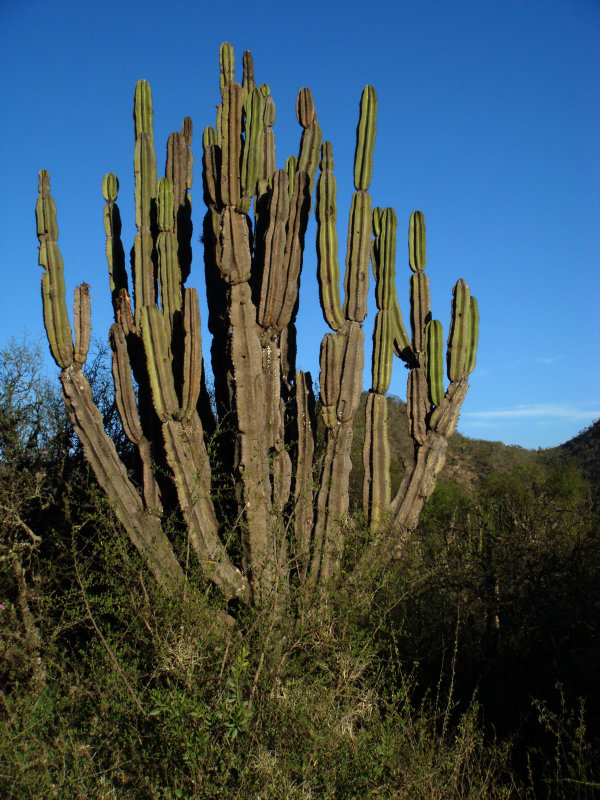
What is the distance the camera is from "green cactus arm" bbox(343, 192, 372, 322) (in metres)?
7.57

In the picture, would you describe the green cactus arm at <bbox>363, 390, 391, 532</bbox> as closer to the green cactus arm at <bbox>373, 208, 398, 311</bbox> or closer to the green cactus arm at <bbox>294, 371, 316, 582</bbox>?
the green cactus arm at <bbox>294, 371, 316, 582</bbox>

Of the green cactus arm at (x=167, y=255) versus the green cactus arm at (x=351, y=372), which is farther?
the green cactus arm at (x=167, y=255)

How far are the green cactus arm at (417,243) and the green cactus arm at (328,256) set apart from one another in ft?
3.92

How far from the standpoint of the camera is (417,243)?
8305mm

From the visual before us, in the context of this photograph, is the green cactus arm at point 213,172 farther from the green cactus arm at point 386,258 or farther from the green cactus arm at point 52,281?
the green cactus arm at point 386,258

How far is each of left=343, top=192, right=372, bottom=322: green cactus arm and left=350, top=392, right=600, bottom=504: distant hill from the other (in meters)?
11.9

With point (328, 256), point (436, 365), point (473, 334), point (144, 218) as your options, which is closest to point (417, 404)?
point (436, 365)

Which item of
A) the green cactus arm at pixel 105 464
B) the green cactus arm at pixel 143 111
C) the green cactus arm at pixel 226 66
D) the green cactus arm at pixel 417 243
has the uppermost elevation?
the green cactus arm at pixel 226 66

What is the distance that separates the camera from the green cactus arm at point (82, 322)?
291 inches

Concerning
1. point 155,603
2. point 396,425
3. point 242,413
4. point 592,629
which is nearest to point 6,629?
point 155,603

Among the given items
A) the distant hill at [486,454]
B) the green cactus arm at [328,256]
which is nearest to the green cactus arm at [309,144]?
the green cactus arm at [328,256]

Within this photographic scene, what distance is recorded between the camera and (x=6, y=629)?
6.48 m

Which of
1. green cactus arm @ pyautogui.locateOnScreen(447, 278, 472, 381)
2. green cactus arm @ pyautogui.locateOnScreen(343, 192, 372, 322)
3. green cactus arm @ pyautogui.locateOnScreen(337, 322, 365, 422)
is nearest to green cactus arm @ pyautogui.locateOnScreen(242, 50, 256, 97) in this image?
green cactus arm @ pyautogui.locateOnScreen(343, 192, 372, 322)

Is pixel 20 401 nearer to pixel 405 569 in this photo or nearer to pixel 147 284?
pixel 147 284
